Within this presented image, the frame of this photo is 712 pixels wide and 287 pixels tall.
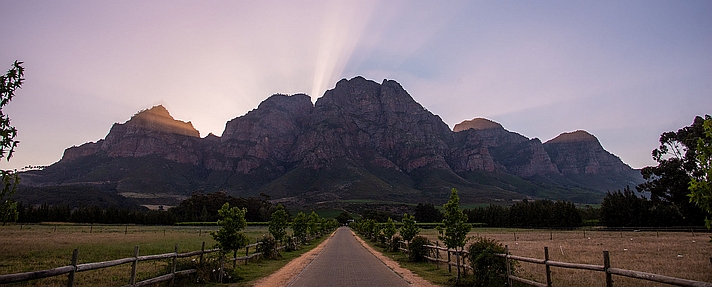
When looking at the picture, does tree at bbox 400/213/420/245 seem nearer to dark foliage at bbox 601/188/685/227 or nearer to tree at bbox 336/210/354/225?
dark foliage at bbox 601/188/685/227

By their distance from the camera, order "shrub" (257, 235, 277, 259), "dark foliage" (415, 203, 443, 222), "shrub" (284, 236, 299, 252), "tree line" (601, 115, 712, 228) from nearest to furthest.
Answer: "shrub" (257, 235, 277, 259)
"shrub" (284, 236, 299, 252)
"tree line" (601, 115, 712, 228)
"dark foliage" (415, 203, 443, 222)

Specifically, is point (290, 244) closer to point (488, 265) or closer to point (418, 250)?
point (418, 250)

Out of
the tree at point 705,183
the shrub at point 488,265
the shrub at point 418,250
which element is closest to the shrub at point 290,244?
the shrub at point 418,250

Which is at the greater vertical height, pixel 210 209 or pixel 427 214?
pixel 210 209

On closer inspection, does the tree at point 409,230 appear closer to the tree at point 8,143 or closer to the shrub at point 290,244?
the shrub at point 290,244

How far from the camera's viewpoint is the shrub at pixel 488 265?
43.2 ft

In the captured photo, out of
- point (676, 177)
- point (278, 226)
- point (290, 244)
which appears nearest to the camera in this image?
point (278, 226)

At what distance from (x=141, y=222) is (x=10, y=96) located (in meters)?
108

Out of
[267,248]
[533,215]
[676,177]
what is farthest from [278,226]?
[533,215]

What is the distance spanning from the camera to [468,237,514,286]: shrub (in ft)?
43.2

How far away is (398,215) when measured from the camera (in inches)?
5837

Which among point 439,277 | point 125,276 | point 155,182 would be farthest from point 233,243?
point 155,182

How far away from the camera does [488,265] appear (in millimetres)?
13625

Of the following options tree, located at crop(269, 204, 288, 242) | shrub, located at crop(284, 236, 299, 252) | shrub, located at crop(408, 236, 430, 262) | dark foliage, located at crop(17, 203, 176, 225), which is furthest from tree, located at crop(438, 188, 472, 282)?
dark foliage, located at crop(17, 203, 176, 225)
